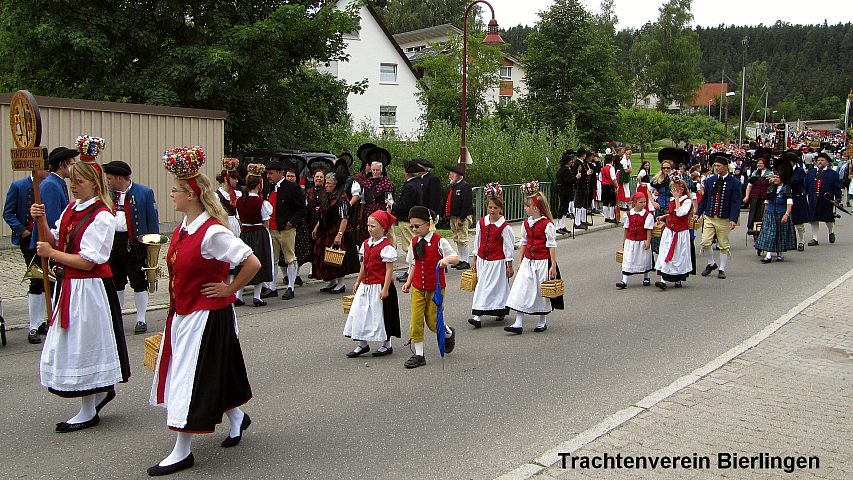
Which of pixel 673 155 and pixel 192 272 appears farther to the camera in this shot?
pixel 673 155

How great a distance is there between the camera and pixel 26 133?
711cm

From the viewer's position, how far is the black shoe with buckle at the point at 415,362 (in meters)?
8.04

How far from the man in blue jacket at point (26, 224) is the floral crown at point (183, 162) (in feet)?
14.4

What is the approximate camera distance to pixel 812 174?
1848cm

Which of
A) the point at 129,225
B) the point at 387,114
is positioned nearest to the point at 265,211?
the point at 129,225

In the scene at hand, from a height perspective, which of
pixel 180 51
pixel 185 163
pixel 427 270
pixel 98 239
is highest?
pixel 180 51

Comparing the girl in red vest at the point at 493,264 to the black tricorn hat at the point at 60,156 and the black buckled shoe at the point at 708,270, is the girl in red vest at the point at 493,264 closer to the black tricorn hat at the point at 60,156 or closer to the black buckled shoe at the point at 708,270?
the black tricorn hat at the point at 60,156

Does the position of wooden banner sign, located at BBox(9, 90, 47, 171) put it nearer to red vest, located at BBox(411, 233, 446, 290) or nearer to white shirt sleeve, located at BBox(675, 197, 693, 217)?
red vest, located at BBox(411, 233, 446, 290)

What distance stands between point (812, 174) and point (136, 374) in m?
15.8

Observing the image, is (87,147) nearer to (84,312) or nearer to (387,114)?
(84,312)

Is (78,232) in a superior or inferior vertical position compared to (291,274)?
superior

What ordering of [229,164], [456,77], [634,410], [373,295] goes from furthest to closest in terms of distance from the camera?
[456,77] < [229,164] < [373,295] < [634,410]

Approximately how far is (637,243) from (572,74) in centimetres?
2273

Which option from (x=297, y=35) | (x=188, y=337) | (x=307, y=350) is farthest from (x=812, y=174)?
(x=188, y=337)
